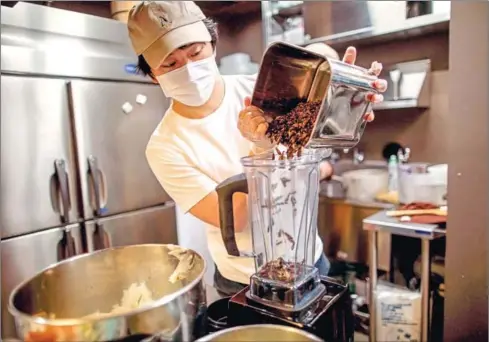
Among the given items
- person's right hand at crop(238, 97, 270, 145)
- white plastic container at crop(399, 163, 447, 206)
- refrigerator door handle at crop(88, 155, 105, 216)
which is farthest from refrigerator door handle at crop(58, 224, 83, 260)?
white plastic container at crop(399, 163, 447, 206)

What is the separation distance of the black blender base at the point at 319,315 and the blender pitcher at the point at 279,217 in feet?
0.06

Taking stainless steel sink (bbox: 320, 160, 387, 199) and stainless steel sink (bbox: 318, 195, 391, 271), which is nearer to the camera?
stainless steel sink (bbox: 318, 195, 391, 271)

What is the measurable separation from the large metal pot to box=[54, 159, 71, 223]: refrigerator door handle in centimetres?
104

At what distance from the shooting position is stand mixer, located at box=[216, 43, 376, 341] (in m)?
0.61

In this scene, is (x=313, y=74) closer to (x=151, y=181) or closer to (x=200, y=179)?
(x=200, y=179)

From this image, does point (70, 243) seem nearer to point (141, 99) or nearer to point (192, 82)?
point (141, 99)

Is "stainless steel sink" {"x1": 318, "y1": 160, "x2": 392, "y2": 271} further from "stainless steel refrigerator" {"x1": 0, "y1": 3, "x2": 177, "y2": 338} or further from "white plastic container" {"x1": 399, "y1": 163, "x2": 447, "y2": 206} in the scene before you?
"stainless steel refrigerator" {"x1": 0, "y1": 3, "x2": 177, "y2": 338}

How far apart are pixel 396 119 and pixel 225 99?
1.79 m

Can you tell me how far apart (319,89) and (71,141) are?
130 centimetres

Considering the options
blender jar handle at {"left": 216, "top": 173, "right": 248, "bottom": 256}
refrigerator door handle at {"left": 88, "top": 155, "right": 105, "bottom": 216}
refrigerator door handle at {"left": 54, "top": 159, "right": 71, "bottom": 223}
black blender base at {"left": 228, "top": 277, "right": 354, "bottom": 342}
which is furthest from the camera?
refrigerator door handle at {"left": 88, "top": 155, "right": 105, "bottom": 216}

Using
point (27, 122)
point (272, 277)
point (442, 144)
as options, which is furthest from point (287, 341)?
point (442, 144)

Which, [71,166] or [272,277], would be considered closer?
[272,277]

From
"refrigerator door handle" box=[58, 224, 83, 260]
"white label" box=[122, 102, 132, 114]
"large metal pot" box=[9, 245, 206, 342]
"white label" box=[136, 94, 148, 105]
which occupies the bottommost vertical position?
"refrigerator door handle" box=[58, 224, 83, 260]

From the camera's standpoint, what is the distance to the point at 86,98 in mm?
1665
